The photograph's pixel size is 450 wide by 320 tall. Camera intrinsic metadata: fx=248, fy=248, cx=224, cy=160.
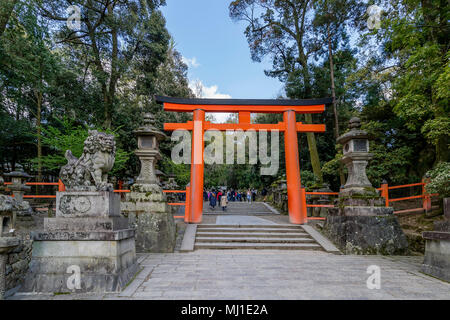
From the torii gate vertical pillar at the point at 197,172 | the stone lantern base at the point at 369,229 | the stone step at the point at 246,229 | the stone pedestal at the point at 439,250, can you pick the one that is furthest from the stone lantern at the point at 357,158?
the torii gate vertical pillar at the point at 197,172

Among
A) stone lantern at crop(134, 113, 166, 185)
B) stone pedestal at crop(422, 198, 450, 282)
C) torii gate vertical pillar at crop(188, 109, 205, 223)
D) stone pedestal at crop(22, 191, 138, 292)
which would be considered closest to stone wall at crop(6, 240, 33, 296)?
stone pedestal at crop(22, 191, 138, 292)

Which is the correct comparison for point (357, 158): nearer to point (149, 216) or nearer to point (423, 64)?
point (423, 64)

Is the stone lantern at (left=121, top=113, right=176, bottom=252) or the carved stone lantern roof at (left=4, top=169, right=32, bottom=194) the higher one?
the carved stone lantern roof at (left=4, top=169, right=32, bottom=194)

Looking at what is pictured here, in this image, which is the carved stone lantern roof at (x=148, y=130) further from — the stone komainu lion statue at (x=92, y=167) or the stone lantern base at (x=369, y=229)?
the stone lantern base at (x=369, y=229)

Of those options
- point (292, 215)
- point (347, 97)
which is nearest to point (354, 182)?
point (292, 215)

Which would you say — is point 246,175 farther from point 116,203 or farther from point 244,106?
point 116,203

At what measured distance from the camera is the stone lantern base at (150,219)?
6023 millimetres

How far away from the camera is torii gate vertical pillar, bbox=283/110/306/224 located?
830 cm

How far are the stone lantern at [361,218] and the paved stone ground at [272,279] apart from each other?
1.65 feet

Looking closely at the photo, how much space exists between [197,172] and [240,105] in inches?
117

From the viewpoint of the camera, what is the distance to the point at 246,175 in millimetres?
27234

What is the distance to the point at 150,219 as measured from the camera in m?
6.13

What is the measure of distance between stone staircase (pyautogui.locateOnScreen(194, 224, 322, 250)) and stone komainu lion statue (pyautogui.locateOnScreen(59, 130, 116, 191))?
3.36 m

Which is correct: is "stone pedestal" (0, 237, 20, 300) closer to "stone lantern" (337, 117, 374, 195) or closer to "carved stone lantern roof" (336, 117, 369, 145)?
"stone lantern" (337, 117, 374, 195)
